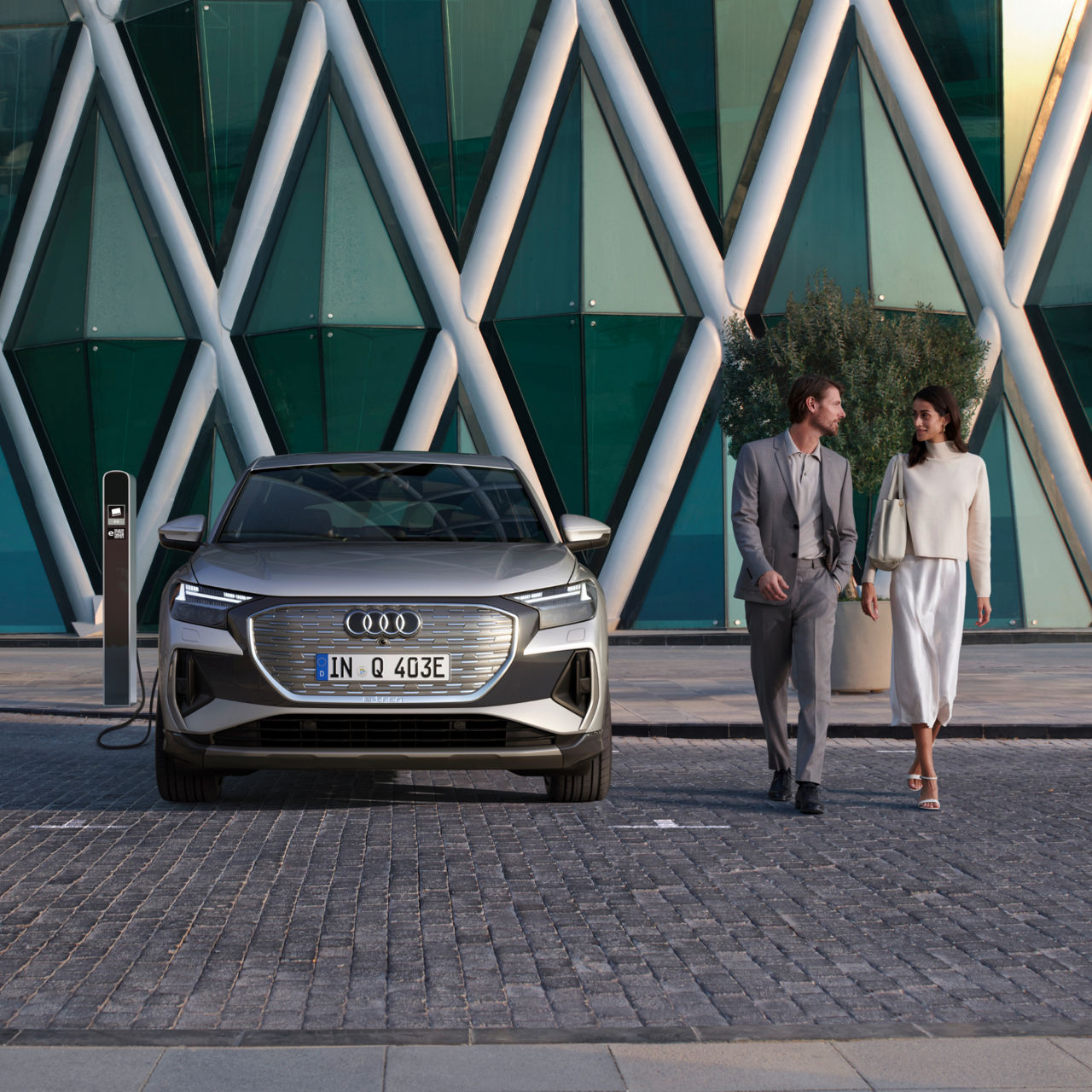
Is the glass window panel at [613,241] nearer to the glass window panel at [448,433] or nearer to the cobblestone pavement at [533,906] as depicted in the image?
the glass window panel at [448,433]

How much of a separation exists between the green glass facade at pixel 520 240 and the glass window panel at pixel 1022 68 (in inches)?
1.8

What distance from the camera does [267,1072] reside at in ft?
10.9

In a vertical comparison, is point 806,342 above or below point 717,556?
above

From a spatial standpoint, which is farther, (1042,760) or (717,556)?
(717,556)

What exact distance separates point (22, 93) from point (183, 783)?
1957cm

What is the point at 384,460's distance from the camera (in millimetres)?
8078

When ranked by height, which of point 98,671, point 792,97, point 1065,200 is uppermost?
point 792,97

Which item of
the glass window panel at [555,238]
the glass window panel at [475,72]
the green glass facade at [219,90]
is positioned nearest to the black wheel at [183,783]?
the glass window panel at [555,238]

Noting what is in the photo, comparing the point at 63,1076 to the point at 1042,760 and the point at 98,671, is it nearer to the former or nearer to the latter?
the point at 1042,760

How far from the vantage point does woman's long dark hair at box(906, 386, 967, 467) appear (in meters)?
7.15

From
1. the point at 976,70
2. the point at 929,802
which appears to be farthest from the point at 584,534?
the point at 976,70

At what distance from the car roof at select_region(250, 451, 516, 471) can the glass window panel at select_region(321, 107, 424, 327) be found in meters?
14.1

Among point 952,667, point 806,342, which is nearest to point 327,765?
point 952,667

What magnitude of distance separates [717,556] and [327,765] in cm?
1539
